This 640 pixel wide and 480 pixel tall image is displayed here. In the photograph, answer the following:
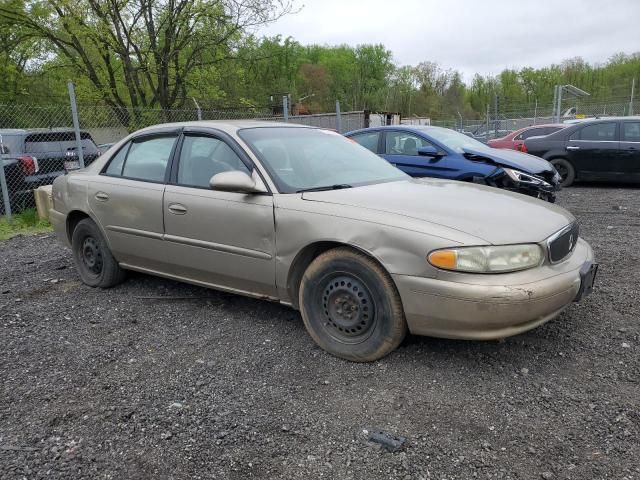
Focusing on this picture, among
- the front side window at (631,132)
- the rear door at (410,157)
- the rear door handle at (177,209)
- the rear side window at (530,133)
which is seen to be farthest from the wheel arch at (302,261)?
the rear side window at (530,133)

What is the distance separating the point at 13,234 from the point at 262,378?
6410 mm

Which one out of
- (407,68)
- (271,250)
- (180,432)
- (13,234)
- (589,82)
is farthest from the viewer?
(407,68)

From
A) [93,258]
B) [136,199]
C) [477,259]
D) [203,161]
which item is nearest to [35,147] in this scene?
[93,258]

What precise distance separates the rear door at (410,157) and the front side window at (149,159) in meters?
4.16

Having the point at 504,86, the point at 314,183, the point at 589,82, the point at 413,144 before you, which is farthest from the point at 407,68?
the point at 314,183

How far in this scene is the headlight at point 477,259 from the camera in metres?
2.77

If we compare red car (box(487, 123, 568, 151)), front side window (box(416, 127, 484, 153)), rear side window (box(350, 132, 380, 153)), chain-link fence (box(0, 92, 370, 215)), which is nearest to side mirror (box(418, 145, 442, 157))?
front side window (box(416, 127, 484, 153))

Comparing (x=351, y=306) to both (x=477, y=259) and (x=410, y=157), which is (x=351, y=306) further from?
(x=410, y=157)

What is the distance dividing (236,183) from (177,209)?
73cm

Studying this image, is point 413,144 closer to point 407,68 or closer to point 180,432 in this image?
point 180,432

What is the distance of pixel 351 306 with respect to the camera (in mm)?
3145

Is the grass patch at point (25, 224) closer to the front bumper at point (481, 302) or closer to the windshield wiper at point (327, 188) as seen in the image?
the windshield wiper at point (327, 188)

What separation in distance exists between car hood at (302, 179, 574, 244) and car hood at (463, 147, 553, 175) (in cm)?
378

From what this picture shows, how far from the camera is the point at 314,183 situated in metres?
3.59
